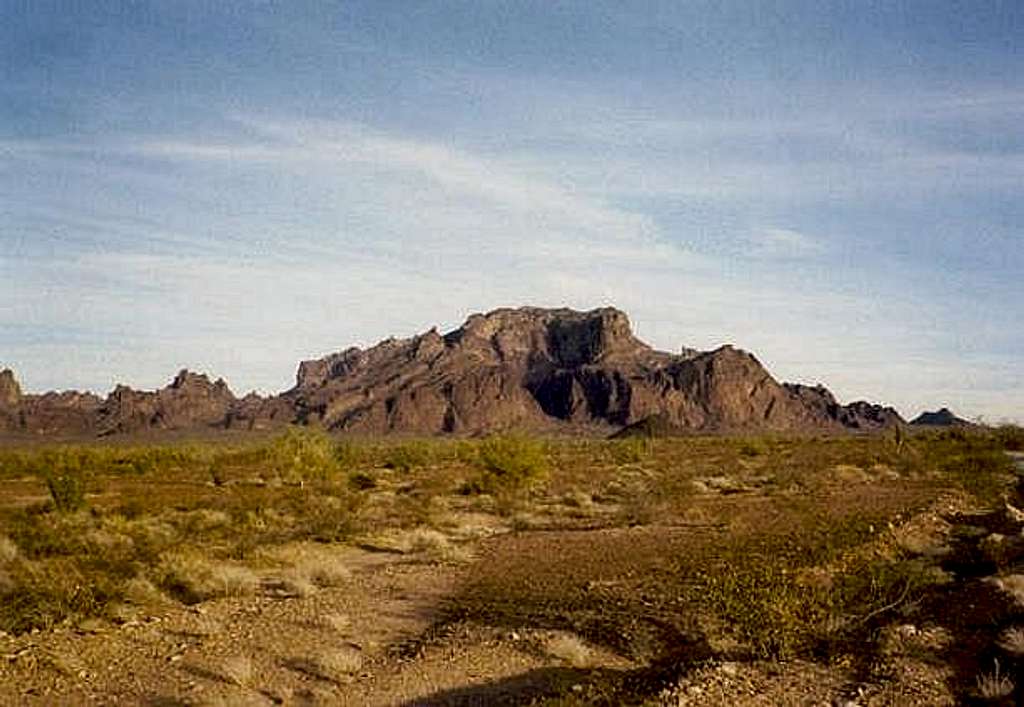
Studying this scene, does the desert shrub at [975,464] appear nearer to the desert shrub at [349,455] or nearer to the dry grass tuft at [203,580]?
the dry grass tuft at [203,580]

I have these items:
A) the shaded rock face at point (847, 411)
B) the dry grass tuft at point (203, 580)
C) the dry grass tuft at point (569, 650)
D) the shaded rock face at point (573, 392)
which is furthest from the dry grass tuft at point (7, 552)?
the shaded rock face at point (847, 411)

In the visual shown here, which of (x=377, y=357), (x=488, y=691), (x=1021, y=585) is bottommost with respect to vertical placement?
(x=488, y=691)

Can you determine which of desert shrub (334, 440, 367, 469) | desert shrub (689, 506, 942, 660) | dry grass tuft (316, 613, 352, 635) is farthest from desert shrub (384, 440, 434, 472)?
dry grass tuft (316, 613, 352, 635)

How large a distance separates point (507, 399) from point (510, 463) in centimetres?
11622

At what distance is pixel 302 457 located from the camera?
4631 centimetres

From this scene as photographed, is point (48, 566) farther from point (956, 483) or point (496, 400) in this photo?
point (496, 400)

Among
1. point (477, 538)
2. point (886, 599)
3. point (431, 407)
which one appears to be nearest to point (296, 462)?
point (477, 538)

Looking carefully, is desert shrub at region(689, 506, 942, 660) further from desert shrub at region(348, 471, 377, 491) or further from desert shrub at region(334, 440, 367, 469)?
desert shrub at region(334, 440, 367, 469)

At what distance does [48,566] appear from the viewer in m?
19.4

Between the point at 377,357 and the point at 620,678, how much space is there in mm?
188056

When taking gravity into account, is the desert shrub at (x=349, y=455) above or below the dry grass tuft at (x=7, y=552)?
above

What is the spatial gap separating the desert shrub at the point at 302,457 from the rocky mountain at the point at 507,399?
88.9 meters

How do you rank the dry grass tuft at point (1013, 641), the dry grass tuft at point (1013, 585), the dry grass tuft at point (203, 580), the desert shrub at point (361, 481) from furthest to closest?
the desert shrub at point (361, 481) < the dry grass tuft at point (203, 580) < the dry grass tuft at point (1013, 585) < the dry grass tuft at point (1013, 641)

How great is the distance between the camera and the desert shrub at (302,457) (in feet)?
146
